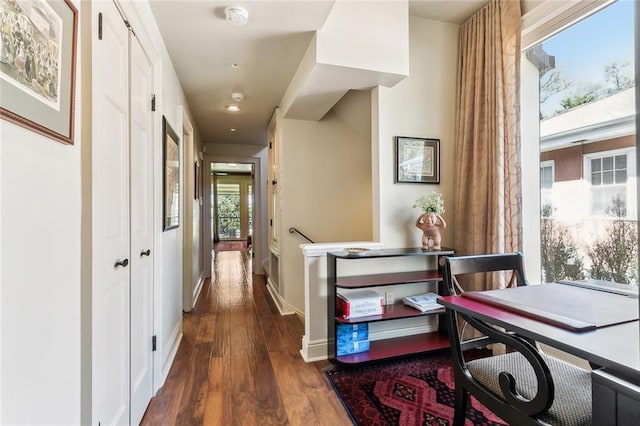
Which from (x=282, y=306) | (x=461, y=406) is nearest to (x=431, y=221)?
(x=461, y=406)

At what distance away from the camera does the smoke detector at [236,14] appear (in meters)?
1.76

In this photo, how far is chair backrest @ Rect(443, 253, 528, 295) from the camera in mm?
1401

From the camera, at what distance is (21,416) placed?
73cm

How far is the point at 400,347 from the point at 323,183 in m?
2.00

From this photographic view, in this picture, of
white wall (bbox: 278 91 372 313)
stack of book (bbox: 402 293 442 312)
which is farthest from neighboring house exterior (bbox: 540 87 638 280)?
white wall (bbox: 278 91 372 313)

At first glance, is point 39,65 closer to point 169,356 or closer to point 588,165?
point 169,356

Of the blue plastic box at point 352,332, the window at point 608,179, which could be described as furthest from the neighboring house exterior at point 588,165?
the blue plastic box at point 352,332

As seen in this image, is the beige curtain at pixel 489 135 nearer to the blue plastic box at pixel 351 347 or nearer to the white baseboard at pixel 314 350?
the blue plastic box at pixel 351 347

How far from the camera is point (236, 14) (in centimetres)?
178

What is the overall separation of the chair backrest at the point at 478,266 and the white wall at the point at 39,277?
1.51 metres

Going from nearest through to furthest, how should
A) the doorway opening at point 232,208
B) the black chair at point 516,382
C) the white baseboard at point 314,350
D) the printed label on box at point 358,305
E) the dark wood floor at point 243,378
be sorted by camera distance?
1. the black chair at point 516,382
2. the dark wood floor at point 243,378
3. the printed label on box at point 358,305
4. the white baseboard at point 314,350
5. the doorway opening at point 232,208

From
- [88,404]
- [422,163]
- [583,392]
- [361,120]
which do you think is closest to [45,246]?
[88,404]

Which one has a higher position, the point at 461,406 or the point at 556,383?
the point at 556,383

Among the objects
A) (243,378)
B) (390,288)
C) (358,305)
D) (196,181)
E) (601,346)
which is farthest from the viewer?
(196,181)
